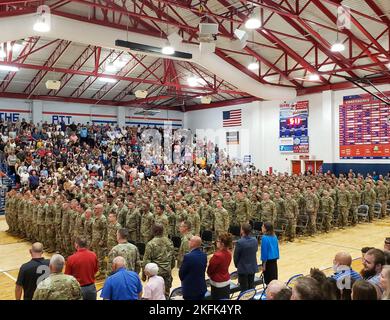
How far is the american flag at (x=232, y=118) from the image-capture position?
1036 inches

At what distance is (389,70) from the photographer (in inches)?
698

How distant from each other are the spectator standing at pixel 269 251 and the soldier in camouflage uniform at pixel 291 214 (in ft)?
16.3

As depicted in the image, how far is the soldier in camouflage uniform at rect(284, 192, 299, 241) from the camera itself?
10.8 m

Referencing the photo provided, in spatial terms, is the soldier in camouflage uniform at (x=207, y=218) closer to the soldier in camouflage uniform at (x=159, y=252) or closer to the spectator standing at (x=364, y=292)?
the soldier in camouflage uniform at (x=159, y=252)

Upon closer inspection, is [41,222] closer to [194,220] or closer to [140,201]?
[140,201]

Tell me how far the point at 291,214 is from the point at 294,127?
506 inches

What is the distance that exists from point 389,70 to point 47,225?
16.1 meters

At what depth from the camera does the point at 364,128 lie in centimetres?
1959

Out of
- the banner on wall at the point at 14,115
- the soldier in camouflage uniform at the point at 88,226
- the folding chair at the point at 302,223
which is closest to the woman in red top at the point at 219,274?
the soldier in camouflage uniform at the point at 88,226

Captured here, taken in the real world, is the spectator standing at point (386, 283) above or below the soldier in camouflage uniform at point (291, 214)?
above

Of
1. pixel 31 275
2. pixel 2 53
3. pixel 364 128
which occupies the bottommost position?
pixel 31 275

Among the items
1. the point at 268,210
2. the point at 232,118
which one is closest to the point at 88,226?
the point at 268,210
